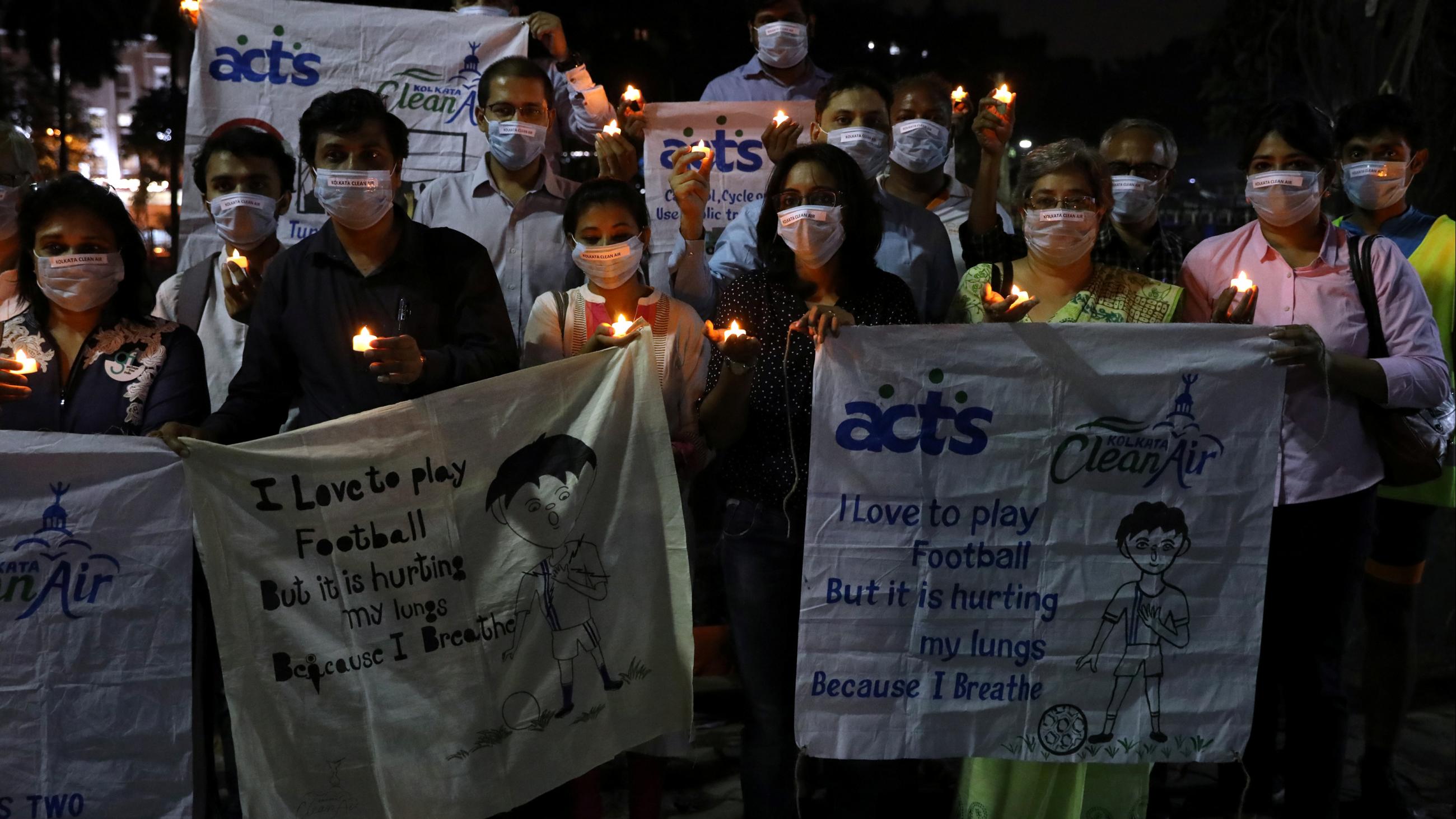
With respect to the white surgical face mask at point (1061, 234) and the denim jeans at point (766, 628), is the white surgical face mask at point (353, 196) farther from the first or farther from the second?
the white surgical face mask at point (1061, 234)

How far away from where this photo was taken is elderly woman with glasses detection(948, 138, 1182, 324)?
148 inches

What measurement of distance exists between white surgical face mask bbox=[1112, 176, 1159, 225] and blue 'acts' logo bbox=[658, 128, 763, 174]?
5.32 ft

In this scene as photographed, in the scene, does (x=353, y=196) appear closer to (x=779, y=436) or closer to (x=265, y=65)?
(x=779, y=436)

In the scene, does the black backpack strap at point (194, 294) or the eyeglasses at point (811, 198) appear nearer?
the eyeglasses at point (811, 198)

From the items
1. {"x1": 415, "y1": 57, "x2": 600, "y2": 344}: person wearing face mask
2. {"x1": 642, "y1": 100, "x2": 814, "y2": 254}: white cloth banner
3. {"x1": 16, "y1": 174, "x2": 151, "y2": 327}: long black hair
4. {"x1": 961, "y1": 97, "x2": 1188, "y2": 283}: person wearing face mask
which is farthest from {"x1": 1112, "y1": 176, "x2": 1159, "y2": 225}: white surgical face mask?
{"x1": 16, "y1": 174, "x2": 151, "y2": 327}: long black hair

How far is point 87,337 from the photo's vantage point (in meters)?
3.70

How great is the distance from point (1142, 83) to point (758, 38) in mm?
25904

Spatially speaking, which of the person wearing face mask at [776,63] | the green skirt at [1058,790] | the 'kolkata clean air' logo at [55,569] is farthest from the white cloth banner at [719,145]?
the 'kolkata clean air' logo at [55,569]

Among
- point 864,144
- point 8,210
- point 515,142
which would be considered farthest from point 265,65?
point 864,144

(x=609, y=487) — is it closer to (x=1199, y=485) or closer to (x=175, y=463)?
(x=175, y=463)

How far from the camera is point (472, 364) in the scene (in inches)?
144

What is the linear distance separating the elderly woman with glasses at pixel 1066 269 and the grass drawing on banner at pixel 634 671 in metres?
1.47

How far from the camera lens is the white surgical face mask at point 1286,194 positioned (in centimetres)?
397

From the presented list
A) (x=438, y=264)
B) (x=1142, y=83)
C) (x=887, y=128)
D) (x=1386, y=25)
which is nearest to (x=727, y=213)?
(x=887, y=128)
